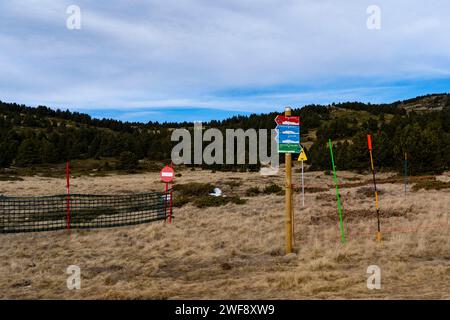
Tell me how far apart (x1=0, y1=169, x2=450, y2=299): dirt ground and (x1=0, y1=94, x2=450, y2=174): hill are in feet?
138

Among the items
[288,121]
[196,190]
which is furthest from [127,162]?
[288,121]

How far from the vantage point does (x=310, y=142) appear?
112125 millimetres

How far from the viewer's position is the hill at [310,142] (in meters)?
55.9

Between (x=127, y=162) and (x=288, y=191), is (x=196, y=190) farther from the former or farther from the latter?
(x=127, y=162)

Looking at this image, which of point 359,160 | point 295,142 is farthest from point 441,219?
Result: point 359,160

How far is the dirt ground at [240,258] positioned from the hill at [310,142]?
4216 centimetres

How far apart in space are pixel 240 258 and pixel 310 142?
104426mm

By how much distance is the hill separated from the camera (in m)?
55.9

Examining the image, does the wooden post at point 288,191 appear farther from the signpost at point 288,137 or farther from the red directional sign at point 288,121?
the red directional sign at point 288,121

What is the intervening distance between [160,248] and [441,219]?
9.80 meters

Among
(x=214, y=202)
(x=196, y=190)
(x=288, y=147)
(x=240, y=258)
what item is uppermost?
(x=288, y=147)

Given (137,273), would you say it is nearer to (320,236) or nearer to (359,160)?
(320,236)

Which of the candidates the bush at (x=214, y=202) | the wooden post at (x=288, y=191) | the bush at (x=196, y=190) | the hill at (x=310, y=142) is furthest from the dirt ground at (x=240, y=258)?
the hill at (x=310, y=142)

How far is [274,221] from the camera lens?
1585 centimetres
